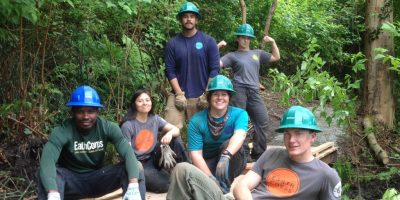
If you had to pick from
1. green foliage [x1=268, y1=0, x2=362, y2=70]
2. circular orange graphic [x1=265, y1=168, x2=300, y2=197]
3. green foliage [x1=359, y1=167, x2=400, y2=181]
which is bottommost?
green foliage [x1=359, y1=167, x2=400, y2=181]

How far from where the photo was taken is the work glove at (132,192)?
152 inches

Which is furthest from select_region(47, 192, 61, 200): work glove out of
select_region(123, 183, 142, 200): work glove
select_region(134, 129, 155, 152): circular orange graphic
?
select_region(134, 129, 155, 152): circular orange graphic

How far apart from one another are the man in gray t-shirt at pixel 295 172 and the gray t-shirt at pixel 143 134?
1820mm

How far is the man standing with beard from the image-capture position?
5.50 meters

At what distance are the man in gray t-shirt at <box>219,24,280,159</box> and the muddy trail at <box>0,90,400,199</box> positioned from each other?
1.17m

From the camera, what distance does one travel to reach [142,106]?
495 centimetres

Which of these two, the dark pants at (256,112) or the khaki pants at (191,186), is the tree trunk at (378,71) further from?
the khaki pants at (191,186)

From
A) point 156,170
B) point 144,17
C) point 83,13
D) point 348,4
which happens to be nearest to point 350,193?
point 156,170

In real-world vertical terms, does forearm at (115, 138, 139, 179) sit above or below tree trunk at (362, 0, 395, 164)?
below

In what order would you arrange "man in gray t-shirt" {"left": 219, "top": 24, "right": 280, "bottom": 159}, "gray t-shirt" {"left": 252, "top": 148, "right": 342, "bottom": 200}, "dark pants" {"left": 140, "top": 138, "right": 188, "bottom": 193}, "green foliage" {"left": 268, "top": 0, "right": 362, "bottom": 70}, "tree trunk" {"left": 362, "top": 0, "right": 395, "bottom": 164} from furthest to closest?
"green foliage" {"left": 268, "top": 0, "right": 362, "bottom": 70}
"tree trunk" {"left": 362, "top": 0, "right": 395, "bottom": 164}
"man in gray t-shirt" {"left": 219, "top": 24, "right": 280, "bottom": 159}
"dark pants" {"left": 140, "top": 138, "right": 188, "bottom": 193}
"gray t-shirt" {"left": 252, "top": 148, "right": 342, "bottom": 200}

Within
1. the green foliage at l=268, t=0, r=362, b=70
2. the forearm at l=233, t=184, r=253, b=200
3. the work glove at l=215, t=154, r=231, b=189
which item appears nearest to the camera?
the forearm at l=233, t=184, r=253, b=200

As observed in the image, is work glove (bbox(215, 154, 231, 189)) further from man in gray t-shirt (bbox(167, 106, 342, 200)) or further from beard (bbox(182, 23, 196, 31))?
beard (bbox(182, 23, 196, 31))

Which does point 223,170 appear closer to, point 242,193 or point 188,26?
point 242,193

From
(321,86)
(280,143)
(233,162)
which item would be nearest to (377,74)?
(280,143)
